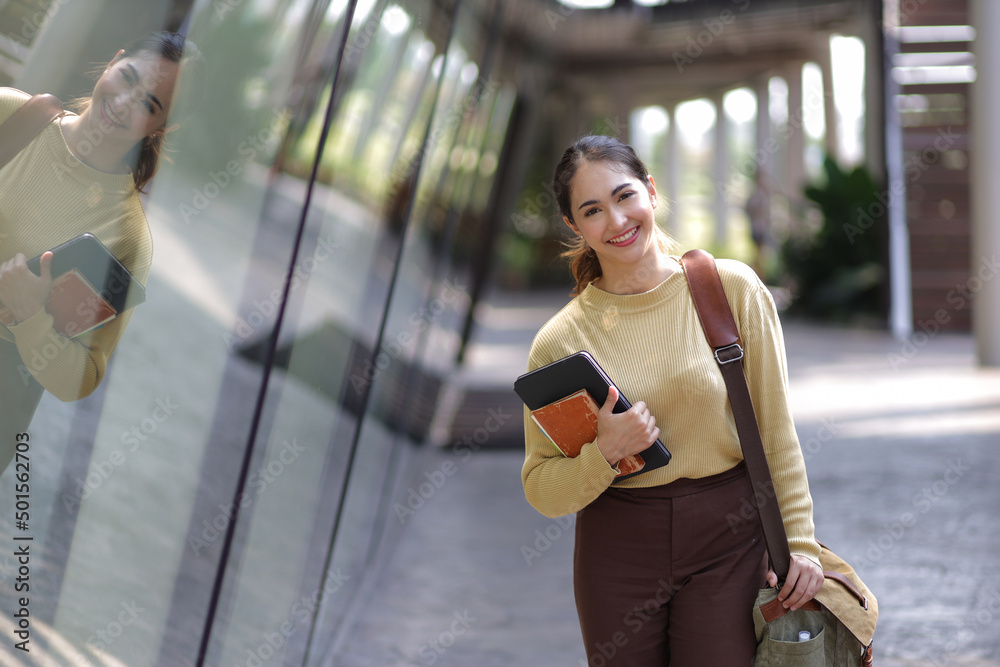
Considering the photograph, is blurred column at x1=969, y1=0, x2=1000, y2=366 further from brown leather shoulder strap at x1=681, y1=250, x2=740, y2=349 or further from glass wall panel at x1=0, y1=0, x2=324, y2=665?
brown leather shoulder strap at x1=681, y1=250, x2=740, y2=349

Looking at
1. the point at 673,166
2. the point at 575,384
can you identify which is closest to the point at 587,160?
the point at 575,384

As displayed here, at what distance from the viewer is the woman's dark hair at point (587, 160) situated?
6.46 feet

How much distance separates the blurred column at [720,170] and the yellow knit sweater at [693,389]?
24266 millimetres

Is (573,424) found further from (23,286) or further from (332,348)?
(332,348)

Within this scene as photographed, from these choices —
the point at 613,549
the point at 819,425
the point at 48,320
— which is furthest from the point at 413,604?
the point at 819,425

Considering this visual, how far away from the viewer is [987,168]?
9469mm

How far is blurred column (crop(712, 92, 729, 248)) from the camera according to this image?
27469 mm

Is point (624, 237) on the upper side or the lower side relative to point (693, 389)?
upper

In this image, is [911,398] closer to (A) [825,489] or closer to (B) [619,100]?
(A) [825,489]

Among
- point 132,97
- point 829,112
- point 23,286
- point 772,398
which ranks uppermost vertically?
point 132,97

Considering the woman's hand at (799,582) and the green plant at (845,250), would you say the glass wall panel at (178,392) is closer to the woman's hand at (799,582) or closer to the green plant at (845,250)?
the woman's hand at (799,582)

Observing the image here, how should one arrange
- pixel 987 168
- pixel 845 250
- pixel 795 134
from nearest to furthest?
1. pixel 987 168
2. pixel 845 250
3. pixel 795 134

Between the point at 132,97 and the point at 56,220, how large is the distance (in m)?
0.22

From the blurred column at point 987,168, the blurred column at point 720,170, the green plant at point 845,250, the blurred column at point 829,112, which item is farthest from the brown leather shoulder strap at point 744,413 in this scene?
the blurred column at point 720,170
